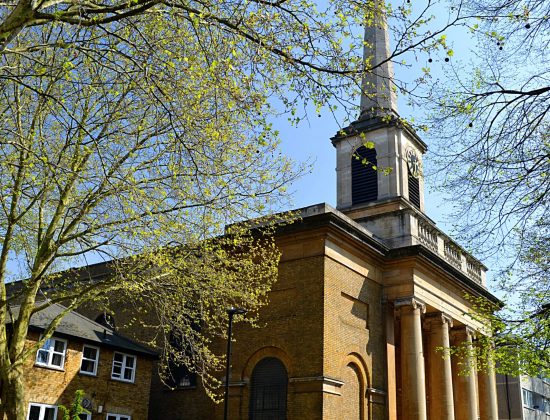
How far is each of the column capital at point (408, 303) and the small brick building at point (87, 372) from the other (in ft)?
34.1

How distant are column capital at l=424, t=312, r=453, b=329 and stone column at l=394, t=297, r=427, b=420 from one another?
195cm

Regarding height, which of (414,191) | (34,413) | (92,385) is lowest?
(34,413)

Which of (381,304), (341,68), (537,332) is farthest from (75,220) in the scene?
(381,304)

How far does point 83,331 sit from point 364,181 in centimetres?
1545

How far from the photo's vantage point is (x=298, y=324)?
23.1 m

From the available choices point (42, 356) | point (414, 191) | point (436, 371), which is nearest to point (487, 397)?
point (436, 371)

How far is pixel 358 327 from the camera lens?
80.5 ft

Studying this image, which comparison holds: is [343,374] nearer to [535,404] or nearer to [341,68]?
[341,68]

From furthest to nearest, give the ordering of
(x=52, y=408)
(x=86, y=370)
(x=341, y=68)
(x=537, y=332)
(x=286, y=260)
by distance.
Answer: (x=286, y=260) → (x=86, y=370) → (x=52, y=408) → (x=537, y=332) → (x=341, y=68)

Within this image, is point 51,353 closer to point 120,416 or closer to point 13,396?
point 120,416

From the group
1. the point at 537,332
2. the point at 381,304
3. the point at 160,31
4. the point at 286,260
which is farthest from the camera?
the point at 381,304

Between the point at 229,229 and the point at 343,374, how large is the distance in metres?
8.92

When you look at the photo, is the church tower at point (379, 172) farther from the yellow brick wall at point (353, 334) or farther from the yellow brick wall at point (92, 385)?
the yellow brick wall at point (92, 385)

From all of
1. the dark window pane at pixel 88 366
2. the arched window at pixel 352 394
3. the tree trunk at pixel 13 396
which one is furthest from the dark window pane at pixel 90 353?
the arched window at pixel 352 394
